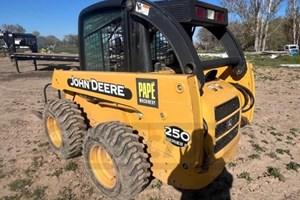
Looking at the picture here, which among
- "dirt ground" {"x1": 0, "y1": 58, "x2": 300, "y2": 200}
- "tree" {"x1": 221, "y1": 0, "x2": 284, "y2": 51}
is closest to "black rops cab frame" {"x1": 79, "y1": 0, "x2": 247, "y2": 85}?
"dirt ground" {"x1": 0, "y1": 58, "x2": 300, "y2": 200}

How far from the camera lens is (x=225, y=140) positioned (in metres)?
3.16

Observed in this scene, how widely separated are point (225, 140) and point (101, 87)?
1.54 metres

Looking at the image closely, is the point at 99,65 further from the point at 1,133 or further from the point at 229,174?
the point at 1,133

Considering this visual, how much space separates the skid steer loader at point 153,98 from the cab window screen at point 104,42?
12 millimetres

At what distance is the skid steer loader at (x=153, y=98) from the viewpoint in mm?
2578

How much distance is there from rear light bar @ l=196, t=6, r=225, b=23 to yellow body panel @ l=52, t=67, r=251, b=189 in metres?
0.72

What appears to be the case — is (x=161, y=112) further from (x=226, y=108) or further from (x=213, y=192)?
(x=213, y=192)

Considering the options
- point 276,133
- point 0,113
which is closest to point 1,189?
point 0,113

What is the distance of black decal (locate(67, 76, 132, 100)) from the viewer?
3.01 m

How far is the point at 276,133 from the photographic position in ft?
17.5

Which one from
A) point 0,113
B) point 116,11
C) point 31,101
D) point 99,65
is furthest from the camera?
point 31,101

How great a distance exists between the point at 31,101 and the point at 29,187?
16.7 ft

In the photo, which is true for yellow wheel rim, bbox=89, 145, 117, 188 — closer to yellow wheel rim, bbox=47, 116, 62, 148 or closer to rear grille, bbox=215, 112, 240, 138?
yellow wheel rim, bbox=47, 116, 62, 148

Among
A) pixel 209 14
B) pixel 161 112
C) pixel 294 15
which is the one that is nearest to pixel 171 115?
pixel 161 112
